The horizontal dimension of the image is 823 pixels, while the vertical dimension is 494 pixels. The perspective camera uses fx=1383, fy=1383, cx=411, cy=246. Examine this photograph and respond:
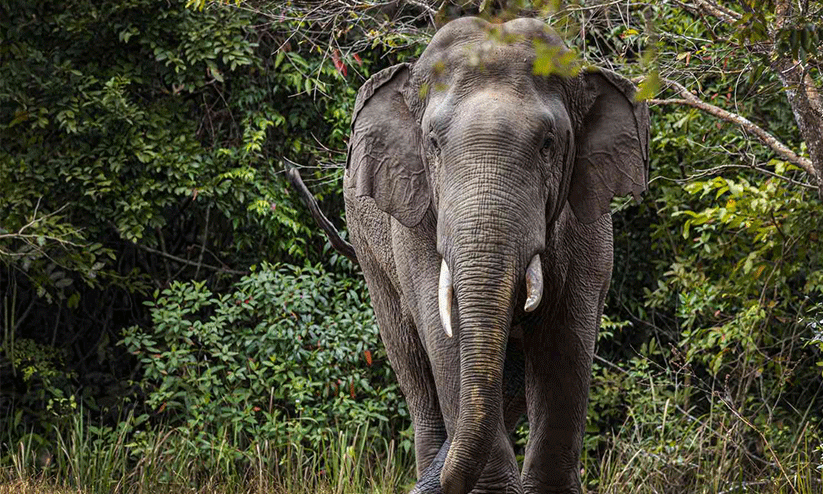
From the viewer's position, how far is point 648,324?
10.5 metres

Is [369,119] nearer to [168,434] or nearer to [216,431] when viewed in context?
[168,434]

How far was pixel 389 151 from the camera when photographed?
18.7ft

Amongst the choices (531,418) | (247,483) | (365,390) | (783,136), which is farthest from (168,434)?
(783,136)

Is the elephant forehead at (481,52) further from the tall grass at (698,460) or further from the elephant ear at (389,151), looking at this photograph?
the tall grass at (698,460)

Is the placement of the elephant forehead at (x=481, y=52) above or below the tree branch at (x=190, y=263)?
above

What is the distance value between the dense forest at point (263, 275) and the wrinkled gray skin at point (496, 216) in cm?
260

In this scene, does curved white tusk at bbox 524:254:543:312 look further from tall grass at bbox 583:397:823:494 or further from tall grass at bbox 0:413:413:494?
tall grass at bbox 0:413:413:494

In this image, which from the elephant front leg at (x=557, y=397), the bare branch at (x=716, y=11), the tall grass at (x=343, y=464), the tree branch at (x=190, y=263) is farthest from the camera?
the tree branch at (x=190, y=263)

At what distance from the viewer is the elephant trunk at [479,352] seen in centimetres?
493

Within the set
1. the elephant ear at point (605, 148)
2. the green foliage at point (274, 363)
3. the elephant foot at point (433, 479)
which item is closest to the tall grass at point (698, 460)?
the green foliage at point (274, 363)

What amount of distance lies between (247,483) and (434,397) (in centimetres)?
265

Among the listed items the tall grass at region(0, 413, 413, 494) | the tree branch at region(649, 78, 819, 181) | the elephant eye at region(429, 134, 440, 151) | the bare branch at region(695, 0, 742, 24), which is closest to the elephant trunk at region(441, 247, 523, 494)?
the elephant eye at region(429, 134, 440, 151)

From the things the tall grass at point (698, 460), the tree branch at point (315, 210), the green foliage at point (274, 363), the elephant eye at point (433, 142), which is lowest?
the tall grass at point (698, 460)

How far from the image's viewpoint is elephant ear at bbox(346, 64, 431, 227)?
18.4 ft
